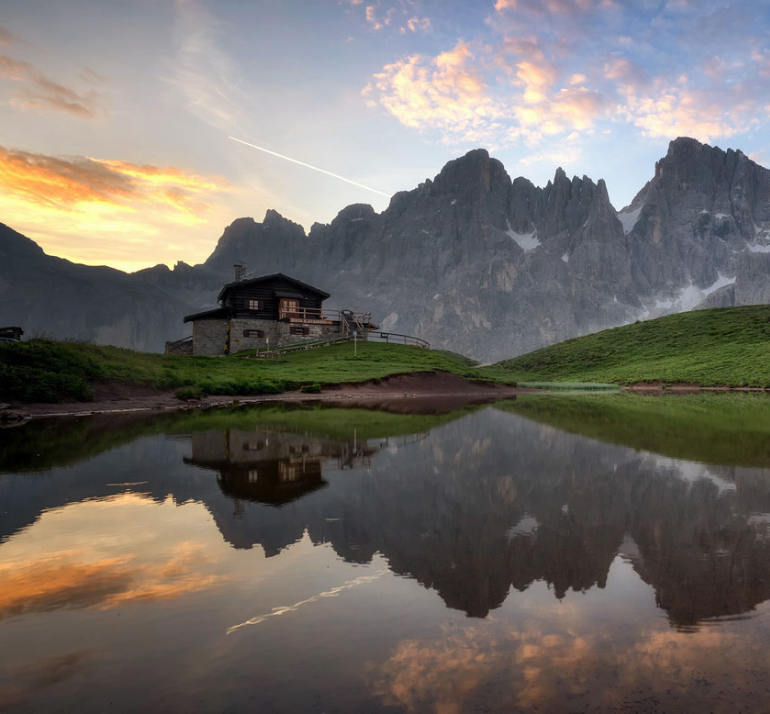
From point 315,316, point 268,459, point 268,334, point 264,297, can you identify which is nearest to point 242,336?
point 268,334

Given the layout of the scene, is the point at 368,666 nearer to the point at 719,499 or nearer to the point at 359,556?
the point at 359,556

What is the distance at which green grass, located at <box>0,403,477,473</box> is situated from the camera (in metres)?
13.5

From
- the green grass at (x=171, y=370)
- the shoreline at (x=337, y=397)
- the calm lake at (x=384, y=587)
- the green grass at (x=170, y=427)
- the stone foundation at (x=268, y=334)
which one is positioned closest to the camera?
the calm lake at (x=384, y=587)

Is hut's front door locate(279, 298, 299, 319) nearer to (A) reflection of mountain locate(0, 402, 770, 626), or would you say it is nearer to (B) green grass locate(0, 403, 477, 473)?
(B) green grass locate(0, 403, 477, 473)

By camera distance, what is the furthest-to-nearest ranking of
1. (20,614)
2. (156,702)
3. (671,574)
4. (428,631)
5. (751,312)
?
1. (751,312)
2. (671,574)
3. (20,614)
4. (428,631)
5. (156,702)

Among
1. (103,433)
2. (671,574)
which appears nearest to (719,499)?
(671,574)

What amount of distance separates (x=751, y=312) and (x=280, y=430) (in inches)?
3839

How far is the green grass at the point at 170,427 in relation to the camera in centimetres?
1353

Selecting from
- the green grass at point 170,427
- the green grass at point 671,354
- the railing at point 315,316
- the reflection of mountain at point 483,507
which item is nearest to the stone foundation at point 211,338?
the railing at point 315,316

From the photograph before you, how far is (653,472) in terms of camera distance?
11.2 meters

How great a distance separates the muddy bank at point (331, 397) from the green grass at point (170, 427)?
248 cm

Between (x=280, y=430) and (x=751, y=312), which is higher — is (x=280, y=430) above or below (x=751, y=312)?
below

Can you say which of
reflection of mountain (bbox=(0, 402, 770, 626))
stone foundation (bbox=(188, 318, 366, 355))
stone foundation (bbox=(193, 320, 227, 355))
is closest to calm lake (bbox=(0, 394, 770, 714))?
reflection of mountain (bbox=(0, 402, 770, 626))

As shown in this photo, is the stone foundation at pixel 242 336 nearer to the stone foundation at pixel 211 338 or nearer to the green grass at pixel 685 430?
the stone foundation at pixel 211 338
